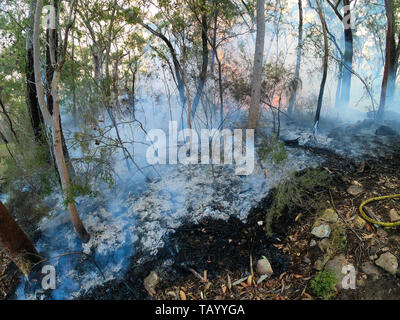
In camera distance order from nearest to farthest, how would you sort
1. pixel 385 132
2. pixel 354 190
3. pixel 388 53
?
pixel 354 190, pixel 385 132, pixel 388 53

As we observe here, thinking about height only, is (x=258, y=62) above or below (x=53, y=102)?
above

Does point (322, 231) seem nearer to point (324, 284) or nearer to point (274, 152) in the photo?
point (324, 284)

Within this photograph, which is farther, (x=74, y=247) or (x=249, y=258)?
(x=74, y=247)

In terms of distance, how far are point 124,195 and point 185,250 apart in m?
2.36

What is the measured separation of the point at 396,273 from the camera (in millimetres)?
2979

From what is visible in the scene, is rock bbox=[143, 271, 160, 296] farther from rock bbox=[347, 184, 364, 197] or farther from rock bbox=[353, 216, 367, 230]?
rock bbox=[347, 184, 364, 197]

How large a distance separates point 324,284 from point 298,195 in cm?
166

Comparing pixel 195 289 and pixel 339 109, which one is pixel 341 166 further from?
pixel 339 109

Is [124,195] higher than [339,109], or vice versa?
[339,109]

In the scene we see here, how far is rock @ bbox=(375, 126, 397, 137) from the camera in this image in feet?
21.5

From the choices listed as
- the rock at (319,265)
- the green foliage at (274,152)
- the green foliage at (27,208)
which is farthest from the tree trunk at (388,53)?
the green foliage at (27,208)

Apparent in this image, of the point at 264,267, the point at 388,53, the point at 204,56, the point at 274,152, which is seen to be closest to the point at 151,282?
the point at 264,267

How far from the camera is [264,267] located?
3.59m
